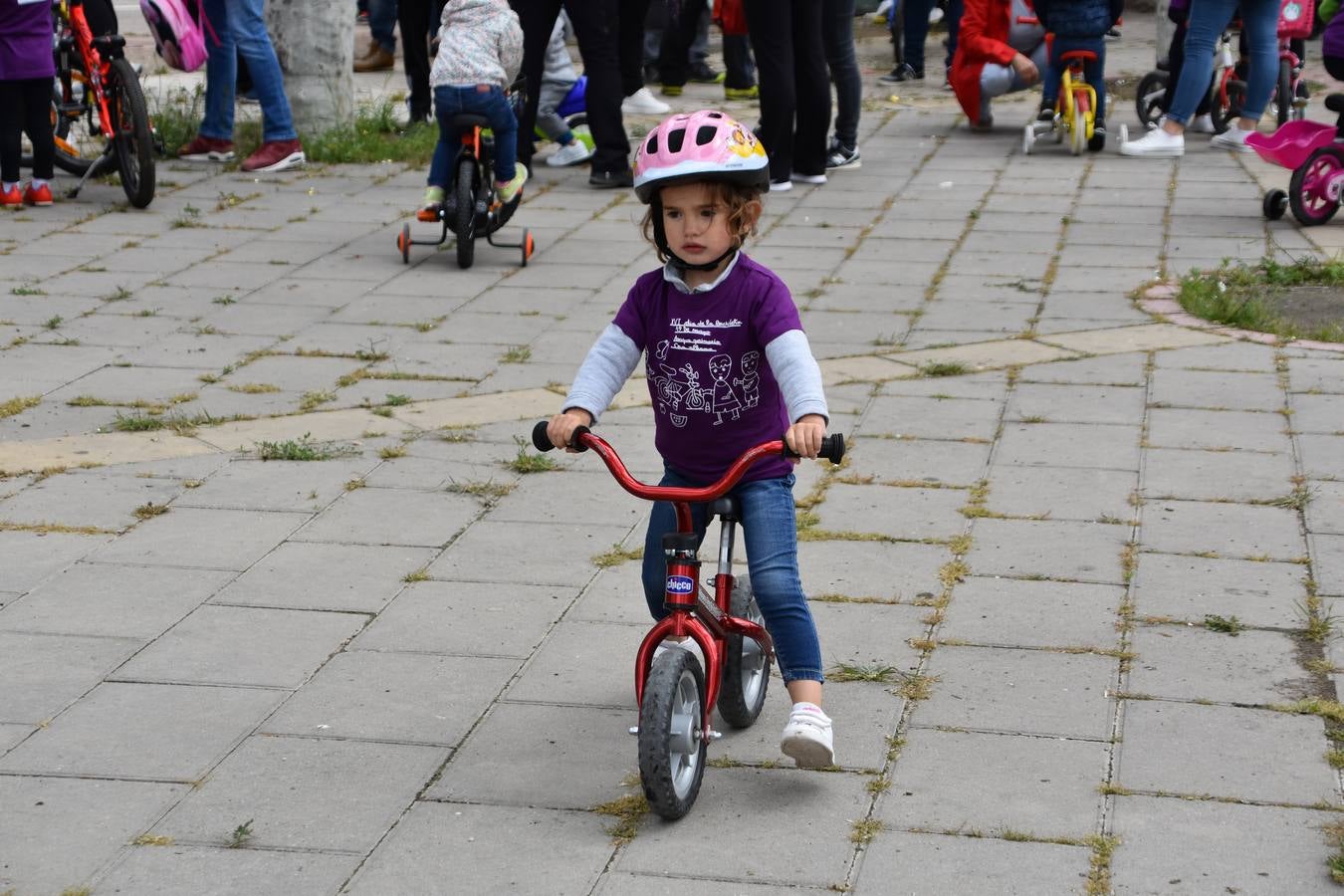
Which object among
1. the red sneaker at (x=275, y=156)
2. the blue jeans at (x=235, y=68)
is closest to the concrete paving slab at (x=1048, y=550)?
the blue jeans at (x=235, y=68)

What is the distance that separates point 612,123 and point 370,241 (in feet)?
5.94

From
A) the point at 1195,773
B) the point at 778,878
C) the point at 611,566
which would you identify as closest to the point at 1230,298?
the point at 611,566

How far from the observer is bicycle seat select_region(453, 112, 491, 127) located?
8195 millimetres

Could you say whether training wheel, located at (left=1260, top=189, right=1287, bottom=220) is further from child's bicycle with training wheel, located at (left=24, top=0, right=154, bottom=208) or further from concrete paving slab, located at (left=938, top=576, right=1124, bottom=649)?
child's bicycle with training wheel, located at (left=24, top=0, right=154, bottom=208)

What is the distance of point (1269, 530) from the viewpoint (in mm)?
5195

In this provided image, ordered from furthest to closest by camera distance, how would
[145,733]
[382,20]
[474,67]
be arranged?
[382,20]
[474,67]
[145,733]

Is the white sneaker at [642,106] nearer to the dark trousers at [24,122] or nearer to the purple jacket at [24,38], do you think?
Answer: the dark trousers at [24,122]

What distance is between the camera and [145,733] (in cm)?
395

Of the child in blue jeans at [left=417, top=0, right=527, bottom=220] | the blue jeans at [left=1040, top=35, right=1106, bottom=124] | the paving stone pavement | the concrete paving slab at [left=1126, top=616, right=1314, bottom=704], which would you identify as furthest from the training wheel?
the concrete paving slab at [left=1126, top=616, right=1314, bottom=704]

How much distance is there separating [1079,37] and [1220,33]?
834mm

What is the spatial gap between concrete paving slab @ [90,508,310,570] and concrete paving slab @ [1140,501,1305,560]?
246cm

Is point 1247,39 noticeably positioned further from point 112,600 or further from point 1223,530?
point 112,600

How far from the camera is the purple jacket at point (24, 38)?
8977mm

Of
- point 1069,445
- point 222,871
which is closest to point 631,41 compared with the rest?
point 1069,445
